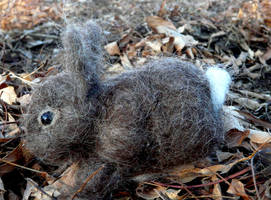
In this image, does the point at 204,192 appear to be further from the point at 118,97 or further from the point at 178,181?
the point at 118,97

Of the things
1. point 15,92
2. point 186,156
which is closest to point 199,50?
point 186,156

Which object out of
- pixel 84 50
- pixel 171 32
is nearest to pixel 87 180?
pixel 84 50

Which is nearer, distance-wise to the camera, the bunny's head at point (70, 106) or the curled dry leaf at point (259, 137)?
the bunny's head at point (70, 106)

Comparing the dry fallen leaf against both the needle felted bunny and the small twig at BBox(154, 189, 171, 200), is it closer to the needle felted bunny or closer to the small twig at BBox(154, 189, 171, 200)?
the needle felted bunny

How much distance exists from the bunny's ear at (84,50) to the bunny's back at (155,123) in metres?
0.11

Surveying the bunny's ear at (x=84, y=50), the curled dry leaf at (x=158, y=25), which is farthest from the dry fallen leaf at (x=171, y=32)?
the bunny's ear at (x=84, y=50)

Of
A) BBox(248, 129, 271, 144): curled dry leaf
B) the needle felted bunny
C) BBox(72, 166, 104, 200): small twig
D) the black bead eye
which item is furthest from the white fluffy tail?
the black bead eye

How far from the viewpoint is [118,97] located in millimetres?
1115

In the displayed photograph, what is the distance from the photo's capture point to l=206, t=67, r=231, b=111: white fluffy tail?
1.20 m

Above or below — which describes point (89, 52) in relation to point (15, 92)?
above

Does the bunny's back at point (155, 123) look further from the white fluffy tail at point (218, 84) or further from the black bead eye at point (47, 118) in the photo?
the black bead eye at point (47, 118)

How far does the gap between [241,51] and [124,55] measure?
93cm

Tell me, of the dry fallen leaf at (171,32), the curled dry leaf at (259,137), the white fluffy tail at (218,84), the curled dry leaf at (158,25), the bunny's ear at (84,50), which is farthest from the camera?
the curled dry leaf at (158,25)

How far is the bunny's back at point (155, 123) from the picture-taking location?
42.4 inches
